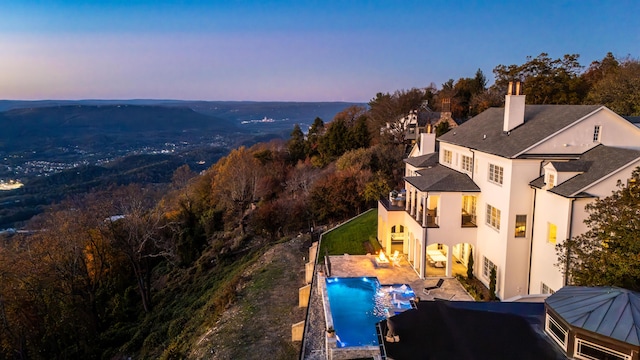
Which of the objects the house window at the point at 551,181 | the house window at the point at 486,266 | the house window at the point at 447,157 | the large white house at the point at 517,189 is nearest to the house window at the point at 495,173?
the large white house at the point at 517,189

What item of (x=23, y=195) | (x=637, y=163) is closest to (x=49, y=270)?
(x=637, y=163)

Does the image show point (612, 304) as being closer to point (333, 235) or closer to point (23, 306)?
point (333, 235)

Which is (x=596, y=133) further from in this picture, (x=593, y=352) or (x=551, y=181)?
(x=593, y=352)

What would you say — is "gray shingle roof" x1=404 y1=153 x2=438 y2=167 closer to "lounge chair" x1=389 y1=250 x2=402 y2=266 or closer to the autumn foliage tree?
"lounge chair" x1=389 y1=250 x2=402 y2=266

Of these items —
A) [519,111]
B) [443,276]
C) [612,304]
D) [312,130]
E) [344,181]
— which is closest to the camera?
[612,304]

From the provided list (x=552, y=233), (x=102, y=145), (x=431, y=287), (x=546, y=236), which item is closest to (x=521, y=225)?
(x=546, y=236)

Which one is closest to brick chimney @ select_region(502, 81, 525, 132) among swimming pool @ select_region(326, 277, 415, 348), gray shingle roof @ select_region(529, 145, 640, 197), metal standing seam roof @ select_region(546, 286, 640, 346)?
gray shingle roof @ select_region(529, 145, 640, 197)
